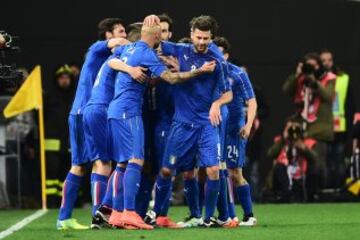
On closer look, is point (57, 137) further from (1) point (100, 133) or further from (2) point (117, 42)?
(2) point (117, 42)

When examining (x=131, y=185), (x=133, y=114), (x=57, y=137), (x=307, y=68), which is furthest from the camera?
(x=57, y=137)

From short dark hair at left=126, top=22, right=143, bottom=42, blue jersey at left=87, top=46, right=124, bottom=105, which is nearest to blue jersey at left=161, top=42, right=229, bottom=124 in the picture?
short dark hair at left=126, top=22, right=143, bottom=42

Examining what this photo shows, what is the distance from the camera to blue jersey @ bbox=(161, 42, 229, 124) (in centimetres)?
1234

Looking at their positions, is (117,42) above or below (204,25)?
below

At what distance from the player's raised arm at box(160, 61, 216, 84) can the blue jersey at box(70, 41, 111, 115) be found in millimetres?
933

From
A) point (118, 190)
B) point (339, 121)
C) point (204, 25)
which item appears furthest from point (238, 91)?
point (339, 121)

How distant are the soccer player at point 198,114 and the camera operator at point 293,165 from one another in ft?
20.2

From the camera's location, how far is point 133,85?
12086mm

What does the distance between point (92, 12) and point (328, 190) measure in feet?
14.9

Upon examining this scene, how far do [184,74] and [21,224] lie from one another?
2.89 m

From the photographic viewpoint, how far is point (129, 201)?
11883 mm

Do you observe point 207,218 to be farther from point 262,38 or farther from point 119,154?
point 262,38

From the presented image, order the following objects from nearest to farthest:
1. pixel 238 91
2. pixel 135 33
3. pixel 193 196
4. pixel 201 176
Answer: pixel 135 33, pixel 193 196, pixel 238 91, pixel 201 176

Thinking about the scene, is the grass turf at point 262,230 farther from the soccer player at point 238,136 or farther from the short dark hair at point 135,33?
the short dark hair at point 135,33
